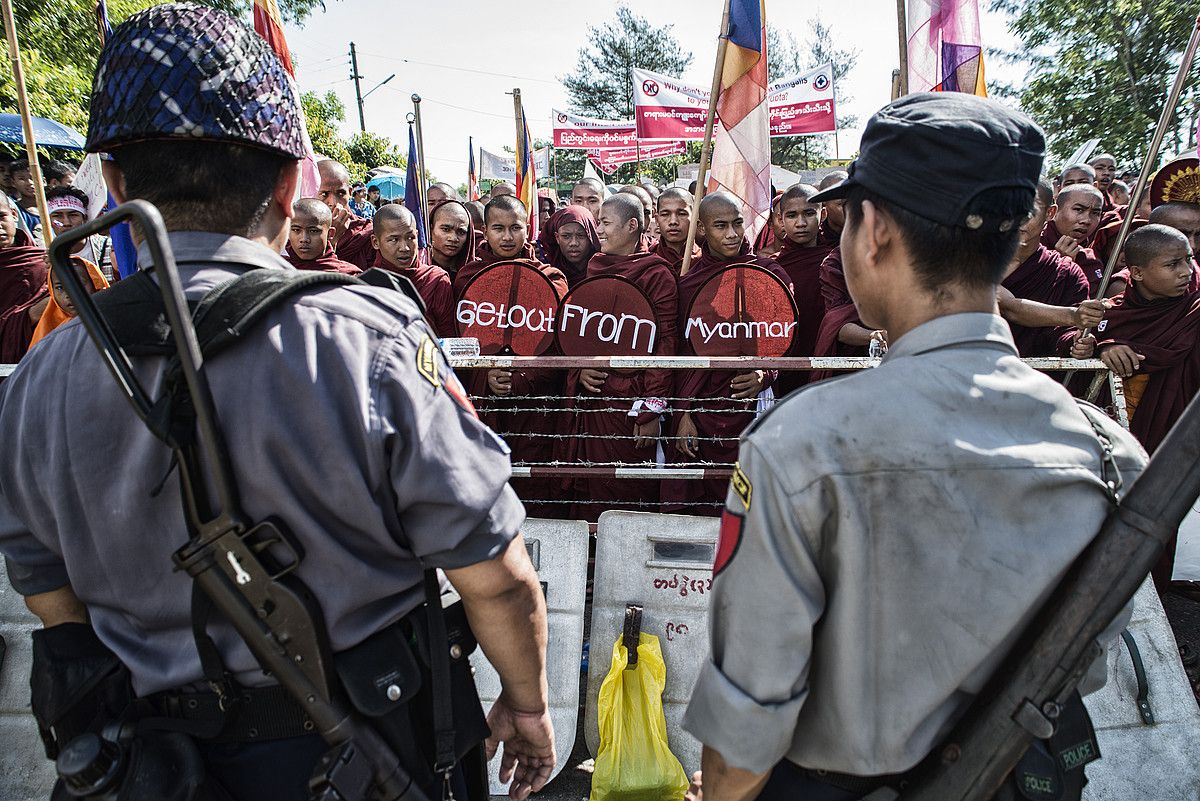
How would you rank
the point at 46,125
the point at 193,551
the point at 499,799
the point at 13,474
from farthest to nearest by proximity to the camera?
the point at 46,125 → the point at 499,799 → the point at 13,474 → the point at 193,551

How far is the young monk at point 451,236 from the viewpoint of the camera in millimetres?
5641

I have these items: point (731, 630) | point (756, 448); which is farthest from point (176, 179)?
point (731, 630)

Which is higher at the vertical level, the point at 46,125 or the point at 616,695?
the point at 46,125

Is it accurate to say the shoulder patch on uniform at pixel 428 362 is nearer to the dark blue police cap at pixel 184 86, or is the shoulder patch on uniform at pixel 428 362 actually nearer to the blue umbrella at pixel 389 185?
the dark blue police cap at pixel 184 86

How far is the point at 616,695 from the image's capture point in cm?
274

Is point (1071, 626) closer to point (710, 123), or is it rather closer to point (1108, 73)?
point (710, 123)

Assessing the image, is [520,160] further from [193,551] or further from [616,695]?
[193,551]

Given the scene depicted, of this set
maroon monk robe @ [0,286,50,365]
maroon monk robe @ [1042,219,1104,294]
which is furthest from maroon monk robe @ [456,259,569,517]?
maroon monk robe @ [1042,219,1104,294]

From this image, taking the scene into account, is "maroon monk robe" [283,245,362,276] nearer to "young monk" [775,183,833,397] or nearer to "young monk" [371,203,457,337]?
"young monk" [371,203,457,337]

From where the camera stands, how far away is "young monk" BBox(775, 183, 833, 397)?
5.30 m

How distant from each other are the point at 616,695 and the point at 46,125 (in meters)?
8.71

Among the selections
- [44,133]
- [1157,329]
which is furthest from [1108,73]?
[44,133]

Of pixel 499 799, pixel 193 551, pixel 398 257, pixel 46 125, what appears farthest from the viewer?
pixel 46 125

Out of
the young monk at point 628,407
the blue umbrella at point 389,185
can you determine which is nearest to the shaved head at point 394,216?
the young monk at point 628,407
